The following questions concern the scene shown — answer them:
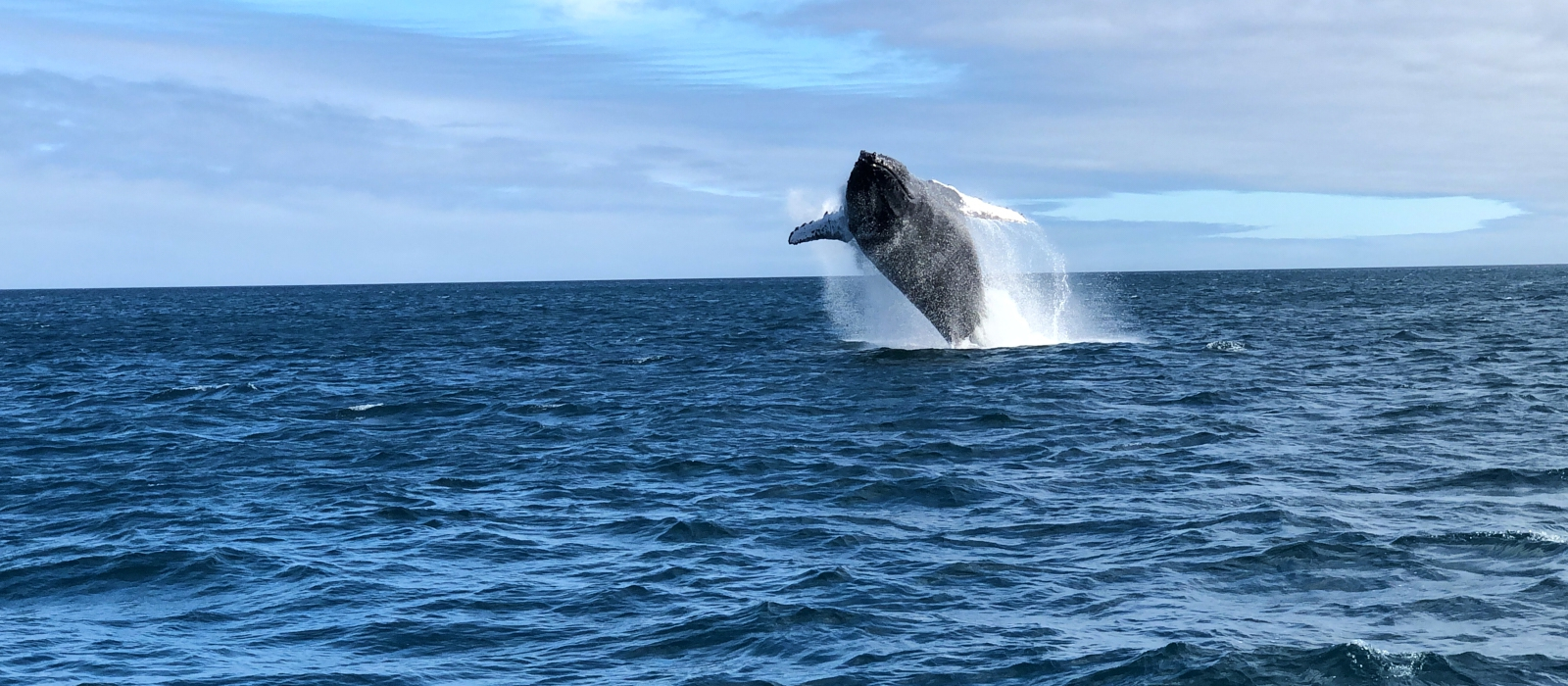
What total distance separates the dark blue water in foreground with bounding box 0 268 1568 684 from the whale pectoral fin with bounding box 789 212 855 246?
123 inches

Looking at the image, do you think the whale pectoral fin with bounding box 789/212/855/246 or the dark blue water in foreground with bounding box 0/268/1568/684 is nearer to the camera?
the dark blue water in foreground with bounding box 0/268/1568/684

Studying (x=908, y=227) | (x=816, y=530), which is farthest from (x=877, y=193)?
(x=816, y=530)

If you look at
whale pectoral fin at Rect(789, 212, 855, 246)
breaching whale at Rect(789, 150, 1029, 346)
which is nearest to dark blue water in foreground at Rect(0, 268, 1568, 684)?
breaching whale at Rect(789, 150, 1029, 346)

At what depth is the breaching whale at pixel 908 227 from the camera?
75.7ft

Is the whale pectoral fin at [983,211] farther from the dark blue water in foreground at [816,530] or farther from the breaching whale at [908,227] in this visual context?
Answer: the dark blue water in foreground at [816,530]

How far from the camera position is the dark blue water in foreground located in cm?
1012

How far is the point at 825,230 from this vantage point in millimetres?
24531

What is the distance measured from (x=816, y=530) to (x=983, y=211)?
12252 mm

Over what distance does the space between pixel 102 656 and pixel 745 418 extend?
43.2 feet

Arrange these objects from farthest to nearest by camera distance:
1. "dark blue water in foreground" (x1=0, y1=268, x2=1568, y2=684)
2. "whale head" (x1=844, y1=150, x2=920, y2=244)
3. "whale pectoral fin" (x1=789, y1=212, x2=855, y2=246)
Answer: "whale pectoral fin" (x1=789, y1=212, x2=855, y2=246) → "whale head" (x1=844, y1=150, x2=920, y2=244) → "dark blue water in foreground" (x1=0, y1=268, x2=1568, y2=684)

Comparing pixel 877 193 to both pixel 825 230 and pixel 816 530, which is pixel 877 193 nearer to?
pixel 825 230

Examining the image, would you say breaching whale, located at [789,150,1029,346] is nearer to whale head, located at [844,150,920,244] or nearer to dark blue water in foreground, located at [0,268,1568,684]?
whale head, located at [844,150,920,244]

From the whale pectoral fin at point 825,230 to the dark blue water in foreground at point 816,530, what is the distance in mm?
3121

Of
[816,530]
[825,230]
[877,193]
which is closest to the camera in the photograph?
[816,530]
